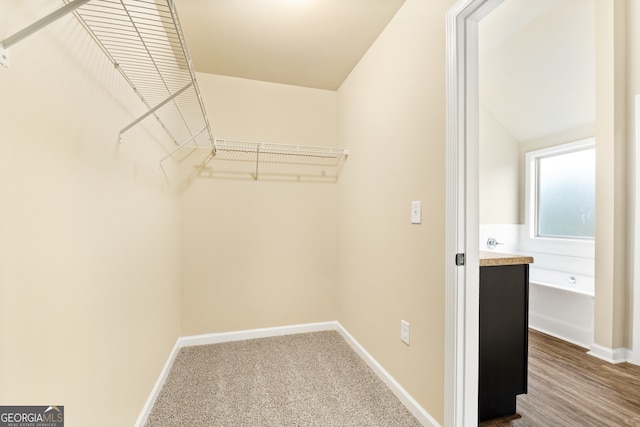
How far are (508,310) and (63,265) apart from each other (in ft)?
6.26

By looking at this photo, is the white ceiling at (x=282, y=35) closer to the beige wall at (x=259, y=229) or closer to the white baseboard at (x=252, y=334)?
the beige wall at (x=259, y=229)

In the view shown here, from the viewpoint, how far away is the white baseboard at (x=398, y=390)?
4.67ft

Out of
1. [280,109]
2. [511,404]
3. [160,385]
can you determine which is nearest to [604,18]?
[280,109]

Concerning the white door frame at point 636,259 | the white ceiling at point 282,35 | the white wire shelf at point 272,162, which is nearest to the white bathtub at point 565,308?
the white door frame at point 636,259

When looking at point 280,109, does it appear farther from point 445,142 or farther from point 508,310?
point 508,310

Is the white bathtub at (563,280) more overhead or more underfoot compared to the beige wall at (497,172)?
more underfoot

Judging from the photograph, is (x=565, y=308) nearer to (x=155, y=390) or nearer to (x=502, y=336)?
(x=502, y=336)

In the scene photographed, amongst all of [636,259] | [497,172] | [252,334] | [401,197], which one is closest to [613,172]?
[636,259]

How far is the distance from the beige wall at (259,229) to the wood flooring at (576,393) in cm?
157

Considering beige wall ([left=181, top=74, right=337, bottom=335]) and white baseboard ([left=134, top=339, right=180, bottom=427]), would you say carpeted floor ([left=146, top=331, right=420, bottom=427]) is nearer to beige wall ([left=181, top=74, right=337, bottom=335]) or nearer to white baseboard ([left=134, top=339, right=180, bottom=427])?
white baseboard ([left=134, top=339, right=180, bottom=427])

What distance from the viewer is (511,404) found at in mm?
1542

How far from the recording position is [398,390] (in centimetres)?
165

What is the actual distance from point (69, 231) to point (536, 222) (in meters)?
4.46

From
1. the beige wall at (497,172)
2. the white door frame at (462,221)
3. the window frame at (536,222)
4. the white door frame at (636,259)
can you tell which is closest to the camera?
the white door frame at (462,221)
